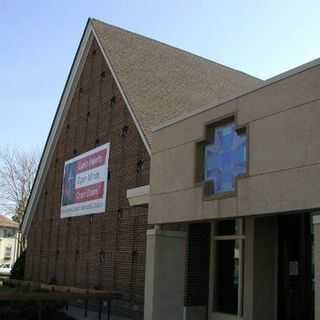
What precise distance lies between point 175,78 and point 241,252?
1050 cm

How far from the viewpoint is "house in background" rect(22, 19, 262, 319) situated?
1838 centimetres

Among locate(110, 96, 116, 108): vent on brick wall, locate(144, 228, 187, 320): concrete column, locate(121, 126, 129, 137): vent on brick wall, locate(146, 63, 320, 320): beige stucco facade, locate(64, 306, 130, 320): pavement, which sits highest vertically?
locate(110, 96, 116, 108): vent on brick wall

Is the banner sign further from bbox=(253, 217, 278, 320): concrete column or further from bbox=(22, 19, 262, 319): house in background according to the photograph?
bbox=(253, 217, 278, 320): concrete column

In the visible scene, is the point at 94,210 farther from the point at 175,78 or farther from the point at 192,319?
the point at 192,319

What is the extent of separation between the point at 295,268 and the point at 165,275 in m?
2.93

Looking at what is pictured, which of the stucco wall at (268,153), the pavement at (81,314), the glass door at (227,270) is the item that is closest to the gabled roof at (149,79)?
the glass door at (227,270)

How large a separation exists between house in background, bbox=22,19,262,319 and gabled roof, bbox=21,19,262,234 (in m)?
0.05

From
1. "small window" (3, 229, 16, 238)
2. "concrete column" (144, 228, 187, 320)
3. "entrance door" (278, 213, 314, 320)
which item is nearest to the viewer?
"entrance door" (278, 213, 314, 320)

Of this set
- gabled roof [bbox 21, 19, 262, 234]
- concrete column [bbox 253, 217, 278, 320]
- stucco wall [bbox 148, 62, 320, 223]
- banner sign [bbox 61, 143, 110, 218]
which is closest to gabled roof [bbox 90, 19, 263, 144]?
gabled roof [bbox 21, 19, 262, 234]

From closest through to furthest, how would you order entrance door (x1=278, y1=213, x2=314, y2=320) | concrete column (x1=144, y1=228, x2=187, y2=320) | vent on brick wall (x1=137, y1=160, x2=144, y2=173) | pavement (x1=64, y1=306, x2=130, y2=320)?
entrance door (x1=278, y1=213, x2=314, y2=320) < concrete column (x1=144, y1=228, x2=187, y2=320) < pavement (x1=64, y1=306, x2=130, y2=320) < vent on brick wall (x1=137, y1=160, x2=144, y2=173)

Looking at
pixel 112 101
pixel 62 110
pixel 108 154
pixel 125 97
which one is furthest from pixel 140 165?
pixel 62 110

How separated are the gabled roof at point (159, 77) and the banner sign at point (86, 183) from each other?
2.63 metres

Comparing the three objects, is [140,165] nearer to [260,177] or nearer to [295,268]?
[295,268]

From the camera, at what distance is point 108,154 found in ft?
68.2
